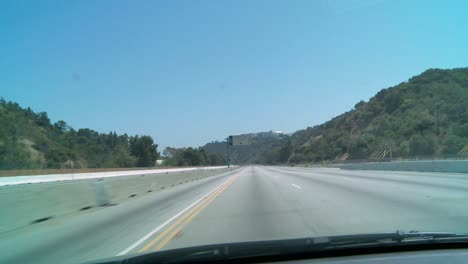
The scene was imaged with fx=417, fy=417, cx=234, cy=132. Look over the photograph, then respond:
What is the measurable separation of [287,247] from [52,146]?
10506 centimetres

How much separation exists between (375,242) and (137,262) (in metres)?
3.07

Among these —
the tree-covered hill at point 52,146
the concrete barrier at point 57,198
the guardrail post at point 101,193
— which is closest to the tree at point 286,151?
the tree-covered hill at point 52,146

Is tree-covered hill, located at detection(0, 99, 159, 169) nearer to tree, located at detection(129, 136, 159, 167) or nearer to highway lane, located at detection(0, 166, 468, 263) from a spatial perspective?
tree, located at detection(129, 136, 159, 167)

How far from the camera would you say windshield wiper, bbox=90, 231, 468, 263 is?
5.27 m

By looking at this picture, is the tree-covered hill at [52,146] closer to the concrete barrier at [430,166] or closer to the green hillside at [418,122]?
the concrete barrier at [430,166]

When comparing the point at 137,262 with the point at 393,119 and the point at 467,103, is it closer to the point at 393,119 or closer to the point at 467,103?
the point at 467,103

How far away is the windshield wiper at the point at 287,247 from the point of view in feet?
17.3

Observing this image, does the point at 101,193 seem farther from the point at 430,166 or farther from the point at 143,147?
the point at 143,147

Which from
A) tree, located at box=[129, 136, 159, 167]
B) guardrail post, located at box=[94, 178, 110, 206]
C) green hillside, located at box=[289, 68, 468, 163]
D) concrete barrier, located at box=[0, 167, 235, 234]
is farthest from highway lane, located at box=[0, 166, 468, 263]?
tree, located at box=[129, 136, 159, 167]

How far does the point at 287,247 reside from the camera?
5.47 m

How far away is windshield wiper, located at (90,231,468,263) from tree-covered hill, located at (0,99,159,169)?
6937cm

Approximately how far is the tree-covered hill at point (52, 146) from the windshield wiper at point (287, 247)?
228ft

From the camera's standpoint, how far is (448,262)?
4824mm

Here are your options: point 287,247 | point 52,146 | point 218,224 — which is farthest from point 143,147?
point 287,247
